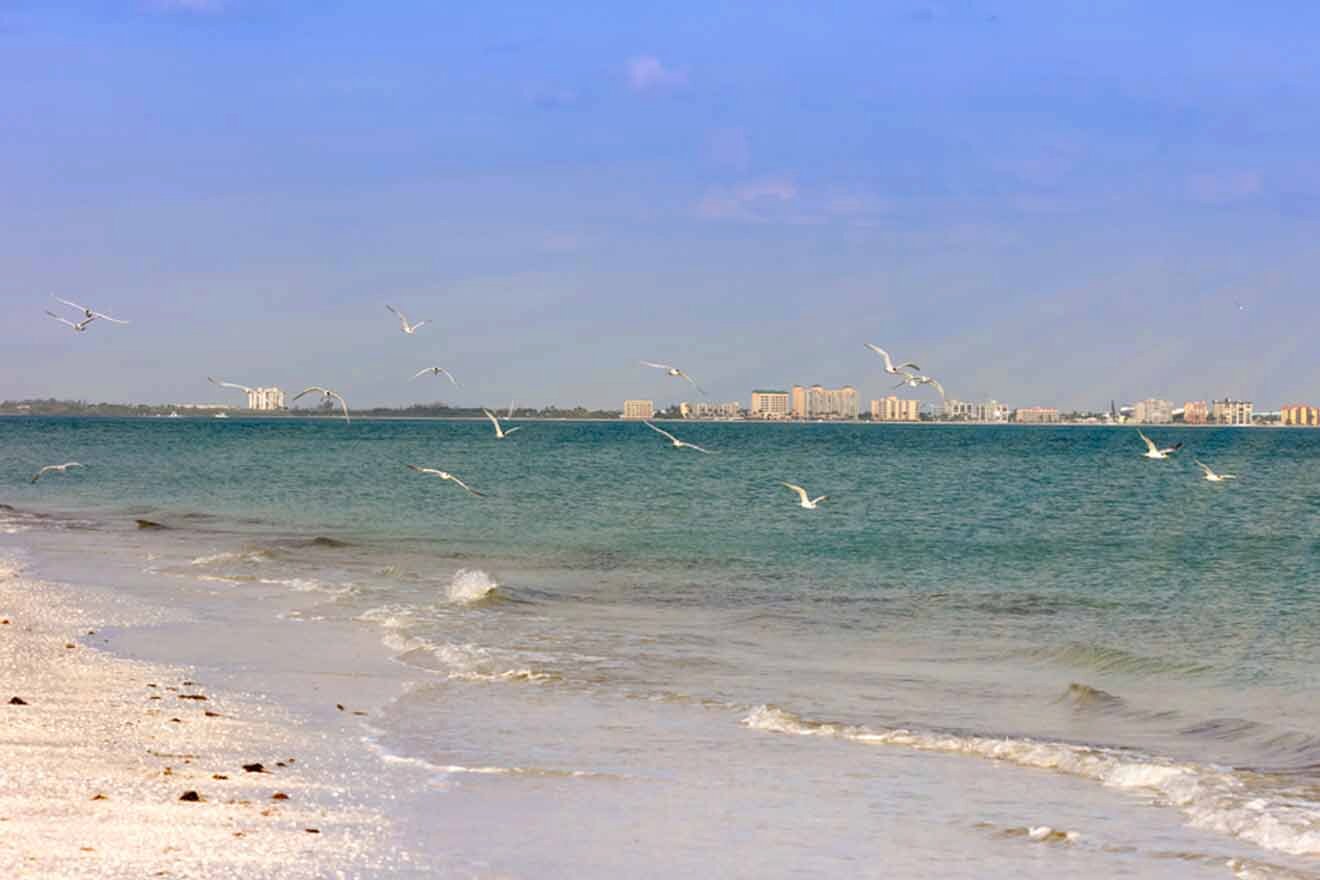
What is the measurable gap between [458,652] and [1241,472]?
74.5 metres

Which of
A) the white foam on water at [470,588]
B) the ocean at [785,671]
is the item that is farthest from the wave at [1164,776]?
the white foam on water at [470,588]

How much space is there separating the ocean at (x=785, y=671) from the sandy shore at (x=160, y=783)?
1.97ft

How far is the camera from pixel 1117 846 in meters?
9.18

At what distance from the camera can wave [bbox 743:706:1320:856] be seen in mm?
9562

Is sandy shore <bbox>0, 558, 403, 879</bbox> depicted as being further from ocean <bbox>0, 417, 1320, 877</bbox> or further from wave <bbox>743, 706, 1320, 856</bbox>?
wave <bbox>743, 706, 1320, 856</bbox>

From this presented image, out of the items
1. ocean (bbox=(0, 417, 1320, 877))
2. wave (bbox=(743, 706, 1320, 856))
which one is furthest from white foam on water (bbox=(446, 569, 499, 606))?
wave (bbox=(743, 706, 1320, 856))

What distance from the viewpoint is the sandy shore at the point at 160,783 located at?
25.5ft

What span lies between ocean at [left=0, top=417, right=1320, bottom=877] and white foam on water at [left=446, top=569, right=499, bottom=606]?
7 centimetres

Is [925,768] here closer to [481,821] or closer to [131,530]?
[481,821]

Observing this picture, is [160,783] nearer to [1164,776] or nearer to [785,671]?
[1164,776]

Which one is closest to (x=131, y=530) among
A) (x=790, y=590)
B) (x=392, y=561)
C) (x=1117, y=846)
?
(x=392, y=561)

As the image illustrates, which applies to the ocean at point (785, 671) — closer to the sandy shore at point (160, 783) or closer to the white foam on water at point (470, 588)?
the white foam on water at point (470, 588)

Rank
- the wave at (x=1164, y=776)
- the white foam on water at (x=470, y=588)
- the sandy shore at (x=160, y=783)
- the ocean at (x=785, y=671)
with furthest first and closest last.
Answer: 1. the white foam on water at (x=470, y=588)
2. the wave at (x=1164, y=776)
3. the ocean at (x=785, y=671)
4. the sandy shore at (x=160, y=783)

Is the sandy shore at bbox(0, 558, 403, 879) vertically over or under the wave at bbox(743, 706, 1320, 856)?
over
